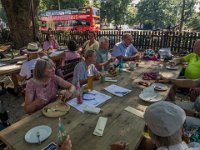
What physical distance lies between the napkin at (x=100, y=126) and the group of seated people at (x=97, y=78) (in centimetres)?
33

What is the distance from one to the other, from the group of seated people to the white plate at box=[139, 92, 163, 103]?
0.53m

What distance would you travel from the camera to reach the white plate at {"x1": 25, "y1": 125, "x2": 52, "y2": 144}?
1.52 m

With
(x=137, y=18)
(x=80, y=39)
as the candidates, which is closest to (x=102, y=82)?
(x=80, y=39)

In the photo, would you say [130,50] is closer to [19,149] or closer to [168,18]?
[19,149]

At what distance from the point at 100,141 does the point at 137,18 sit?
5683 centimetres

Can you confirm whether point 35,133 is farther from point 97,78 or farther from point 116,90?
point 97,78

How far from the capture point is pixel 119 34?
34.4ft

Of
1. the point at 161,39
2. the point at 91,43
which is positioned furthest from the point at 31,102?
the point at 161,39

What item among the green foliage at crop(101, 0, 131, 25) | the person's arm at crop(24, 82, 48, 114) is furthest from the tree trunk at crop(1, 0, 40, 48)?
the green foliage at crop(101, 0, 131, 25)

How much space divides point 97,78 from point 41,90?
1019 millimetres

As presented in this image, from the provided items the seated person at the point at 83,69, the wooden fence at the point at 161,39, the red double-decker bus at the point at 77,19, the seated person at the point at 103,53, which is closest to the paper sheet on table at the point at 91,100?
the seated person at the point at 83,69

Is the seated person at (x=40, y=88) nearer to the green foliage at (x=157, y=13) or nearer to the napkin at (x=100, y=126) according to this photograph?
the napkin at (x=100, y=126)

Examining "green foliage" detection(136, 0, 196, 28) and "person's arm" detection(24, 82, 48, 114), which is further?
"green foliage" detection(136, 0, 196, 28)

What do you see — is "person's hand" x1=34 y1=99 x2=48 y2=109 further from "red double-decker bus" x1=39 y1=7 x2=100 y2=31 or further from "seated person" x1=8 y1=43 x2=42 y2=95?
"red double-decker bus" x1=39 y1=7 x2=100 y2=31
